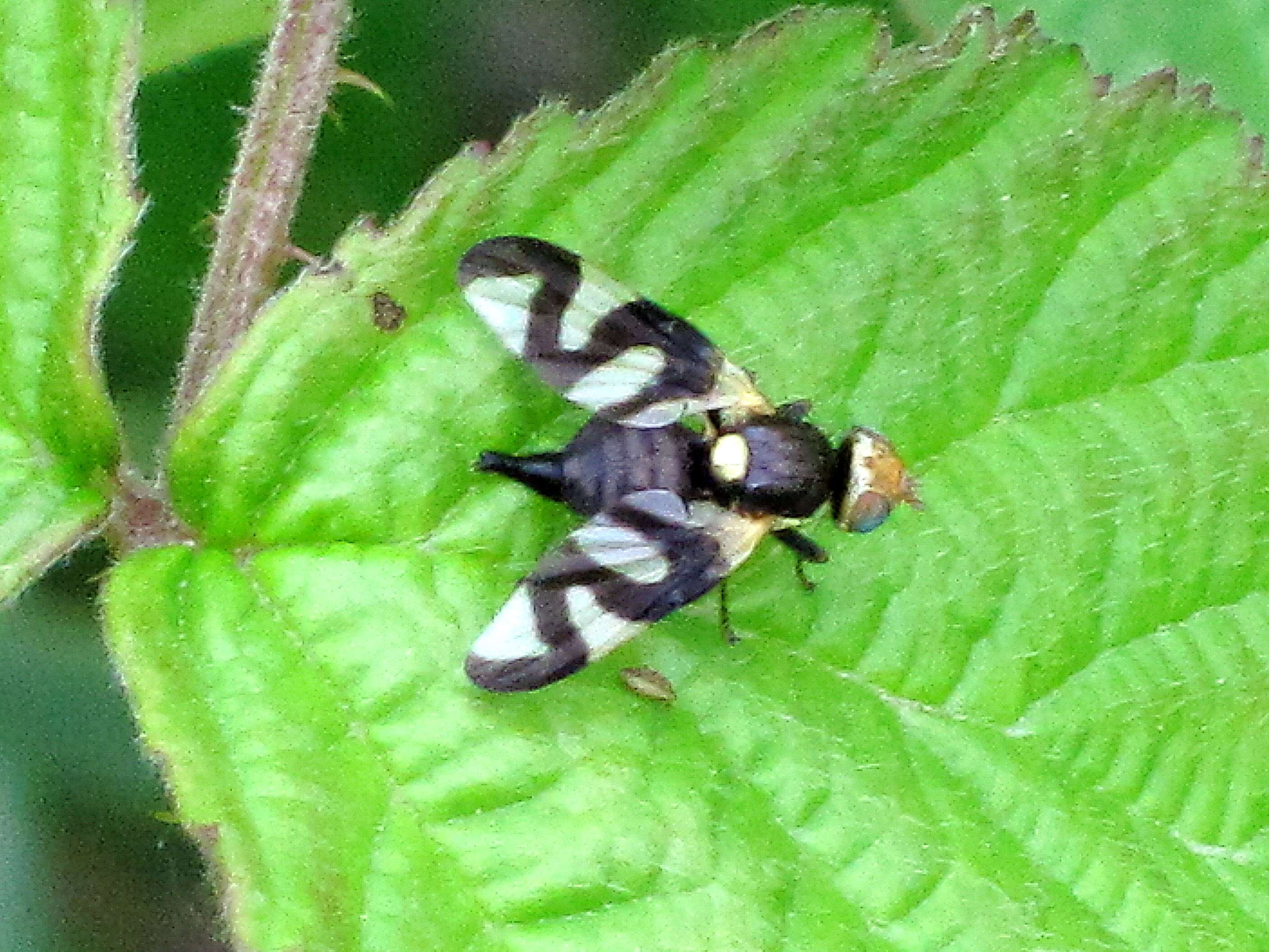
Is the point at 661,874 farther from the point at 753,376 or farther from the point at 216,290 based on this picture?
the point at 216,290

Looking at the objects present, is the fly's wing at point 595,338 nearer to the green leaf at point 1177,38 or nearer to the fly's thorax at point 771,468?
the fly's thorax at point 771,468

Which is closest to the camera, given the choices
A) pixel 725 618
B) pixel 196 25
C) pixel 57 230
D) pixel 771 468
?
pixel 57 230

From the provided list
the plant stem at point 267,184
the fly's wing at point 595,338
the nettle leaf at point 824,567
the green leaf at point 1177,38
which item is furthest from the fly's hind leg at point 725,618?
the green leaf at point 1177,38

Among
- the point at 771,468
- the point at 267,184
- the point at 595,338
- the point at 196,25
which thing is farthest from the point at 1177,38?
the point at 196,25

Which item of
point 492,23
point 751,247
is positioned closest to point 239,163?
point 751,247

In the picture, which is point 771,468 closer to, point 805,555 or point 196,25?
point 805,555

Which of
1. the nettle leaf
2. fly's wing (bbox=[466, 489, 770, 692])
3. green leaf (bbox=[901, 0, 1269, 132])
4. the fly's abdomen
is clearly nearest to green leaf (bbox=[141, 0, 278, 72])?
the nettle leaf

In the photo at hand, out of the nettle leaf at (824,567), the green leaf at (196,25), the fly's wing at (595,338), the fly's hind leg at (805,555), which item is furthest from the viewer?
the green leaf at (196,25)
